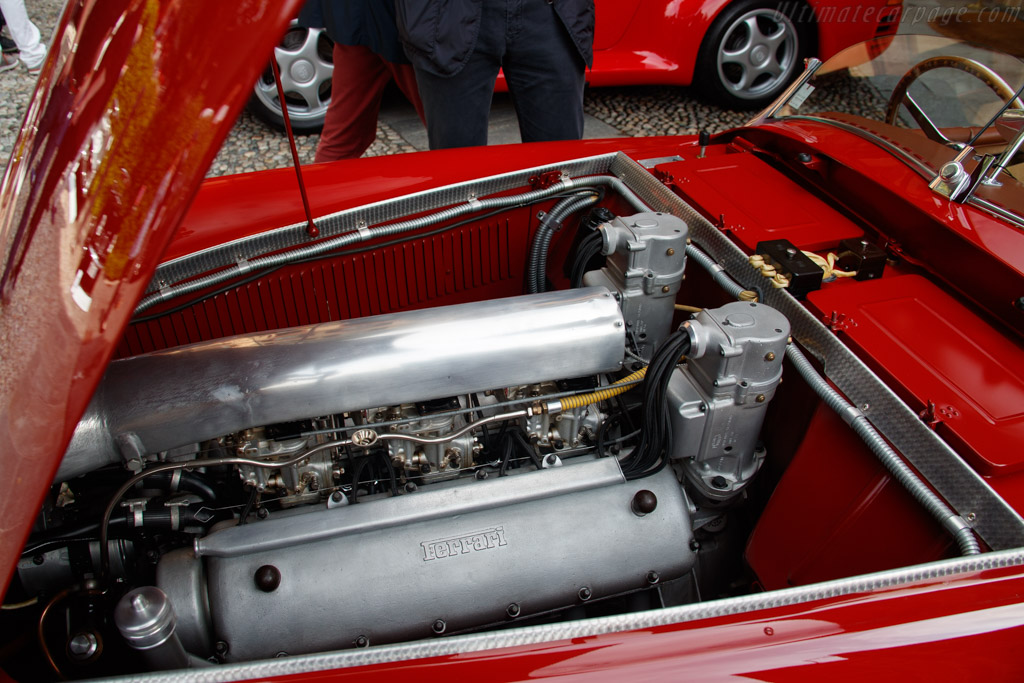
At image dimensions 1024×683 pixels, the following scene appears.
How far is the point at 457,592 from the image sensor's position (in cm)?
125

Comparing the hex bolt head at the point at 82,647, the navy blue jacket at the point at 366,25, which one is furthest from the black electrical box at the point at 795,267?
the navy blue jacket at the point at 366,25

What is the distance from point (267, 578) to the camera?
1152mm

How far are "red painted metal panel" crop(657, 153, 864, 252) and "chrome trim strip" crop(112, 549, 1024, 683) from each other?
774mm

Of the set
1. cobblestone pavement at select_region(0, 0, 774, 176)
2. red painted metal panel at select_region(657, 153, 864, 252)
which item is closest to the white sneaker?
cobblestone pavement at select_region(0, 0, 774, 176)

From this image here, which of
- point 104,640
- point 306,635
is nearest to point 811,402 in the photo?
point 306,635

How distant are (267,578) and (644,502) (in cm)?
69

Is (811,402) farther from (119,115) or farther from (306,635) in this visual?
(119,115)

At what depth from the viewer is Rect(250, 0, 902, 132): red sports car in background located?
3.88m

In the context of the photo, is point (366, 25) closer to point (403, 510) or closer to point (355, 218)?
point (355, 218)

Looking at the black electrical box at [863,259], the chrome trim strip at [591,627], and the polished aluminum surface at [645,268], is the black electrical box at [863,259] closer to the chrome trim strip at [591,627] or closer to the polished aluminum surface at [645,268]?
the polished aluminum surface at [645,268]

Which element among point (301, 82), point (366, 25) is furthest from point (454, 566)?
point (301, 82)

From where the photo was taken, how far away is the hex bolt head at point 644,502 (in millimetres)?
1302

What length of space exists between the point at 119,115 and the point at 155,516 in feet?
2.40

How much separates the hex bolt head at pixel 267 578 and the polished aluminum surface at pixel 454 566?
0.02m
